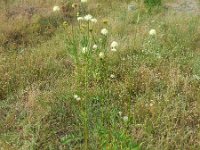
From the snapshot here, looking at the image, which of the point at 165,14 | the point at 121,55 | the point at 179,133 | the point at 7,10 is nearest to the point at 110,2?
the point at 165,14

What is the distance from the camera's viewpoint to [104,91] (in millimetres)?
4039

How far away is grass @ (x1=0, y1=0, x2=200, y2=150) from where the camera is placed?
408 cm

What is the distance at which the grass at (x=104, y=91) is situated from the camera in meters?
4.08

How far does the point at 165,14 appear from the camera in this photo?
7602 mm

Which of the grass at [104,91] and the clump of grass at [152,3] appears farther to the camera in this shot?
the clump of grass at [152,3]

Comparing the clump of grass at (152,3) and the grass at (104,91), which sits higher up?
the clump of grass at (152,3)

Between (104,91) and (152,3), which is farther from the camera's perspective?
(152,3)

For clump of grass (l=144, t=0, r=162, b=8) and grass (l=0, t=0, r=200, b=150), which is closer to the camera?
grass (l=0, t=0, r=200, b=150)

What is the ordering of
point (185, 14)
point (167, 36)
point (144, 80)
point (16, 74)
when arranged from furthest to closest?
point (185, 14) → point (167, 36) → point (16, 74) → point (144, 80)

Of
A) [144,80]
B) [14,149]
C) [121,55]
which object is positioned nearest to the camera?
[14,149]

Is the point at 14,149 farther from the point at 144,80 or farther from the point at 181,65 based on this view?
the point at 181,65

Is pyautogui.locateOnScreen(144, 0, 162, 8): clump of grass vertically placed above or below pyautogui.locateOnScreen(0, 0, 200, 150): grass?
above

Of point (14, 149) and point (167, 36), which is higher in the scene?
point (167, 36)

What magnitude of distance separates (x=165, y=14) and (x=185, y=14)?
0.38 metres
